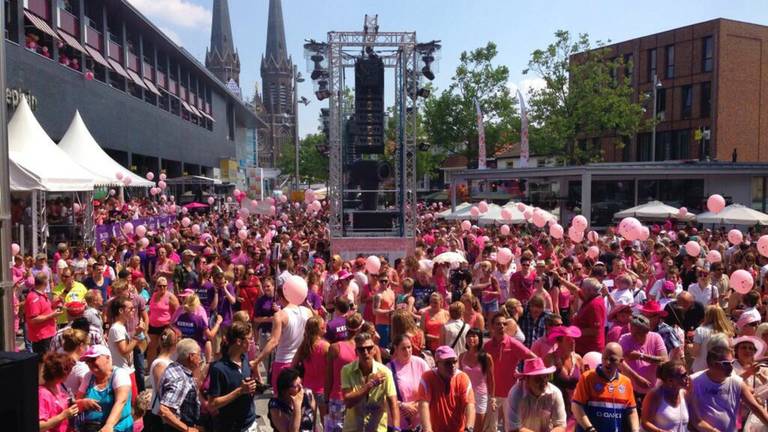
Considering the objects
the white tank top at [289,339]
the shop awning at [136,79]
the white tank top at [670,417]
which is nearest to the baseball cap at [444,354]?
the white tank top at [670,417]

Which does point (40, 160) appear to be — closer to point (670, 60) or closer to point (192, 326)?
point (192, 326)

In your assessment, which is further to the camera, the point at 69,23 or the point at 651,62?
the point at 651,62

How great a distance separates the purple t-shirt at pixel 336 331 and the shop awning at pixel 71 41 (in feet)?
74.8

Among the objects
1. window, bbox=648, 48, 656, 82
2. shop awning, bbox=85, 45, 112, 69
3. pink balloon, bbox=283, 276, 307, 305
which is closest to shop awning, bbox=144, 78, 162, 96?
shop awning, bbox=85, 45, 112, 69

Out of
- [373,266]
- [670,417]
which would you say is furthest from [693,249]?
[670,417]

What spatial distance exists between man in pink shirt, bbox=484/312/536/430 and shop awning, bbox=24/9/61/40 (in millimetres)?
21103

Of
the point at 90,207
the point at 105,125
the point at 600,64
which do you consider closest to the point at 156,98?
the point at 105,125

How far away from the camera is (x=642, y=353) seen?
204 inches

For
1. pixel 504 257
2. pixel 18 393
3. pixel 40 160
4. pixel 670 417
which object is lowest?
pixel 670 417

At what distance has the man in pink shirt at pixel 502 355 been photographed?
5.55 m

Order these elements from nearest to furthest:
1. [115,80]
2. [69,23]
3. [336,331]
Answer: [336,331], [69,23], [115,80]

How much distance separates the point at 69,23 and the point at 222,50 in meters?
102

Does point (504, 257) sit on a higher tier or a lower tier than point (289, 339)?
higher

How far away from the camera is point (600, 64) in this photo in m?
39.0
